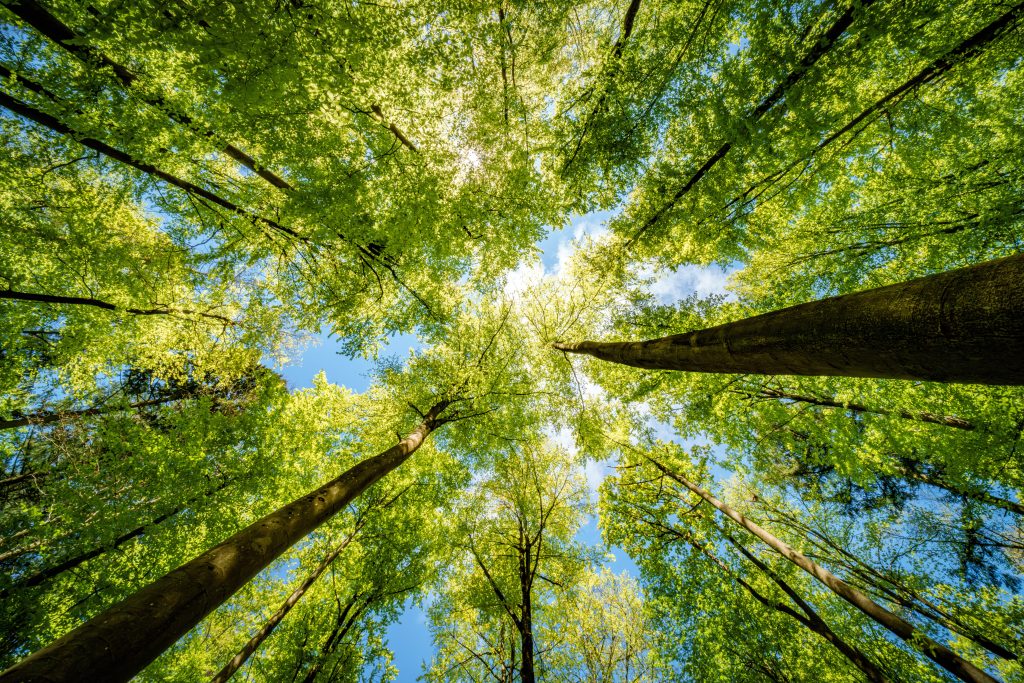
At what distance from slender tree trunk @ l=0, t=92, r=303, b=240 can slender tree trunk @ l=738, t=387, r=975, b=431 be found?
1207cm

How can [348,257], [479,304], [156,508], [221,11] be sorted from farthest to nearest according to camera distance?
[479,304], [156,508], [348,257], [221,11]

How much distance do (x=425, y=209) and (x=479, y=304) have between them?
4031 millimetres

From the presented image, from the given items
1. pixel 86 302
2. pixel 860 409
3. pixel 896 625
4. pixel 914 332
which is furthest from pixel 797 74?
pixel 86 302

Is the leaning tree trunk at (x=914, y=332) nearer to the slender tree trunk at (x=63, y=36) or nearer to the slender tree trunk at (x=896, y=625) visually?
the slender tree trunk at (x=896, y=625)

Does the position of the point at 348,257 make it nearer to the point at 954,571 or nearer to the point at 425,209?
the point at 425,209

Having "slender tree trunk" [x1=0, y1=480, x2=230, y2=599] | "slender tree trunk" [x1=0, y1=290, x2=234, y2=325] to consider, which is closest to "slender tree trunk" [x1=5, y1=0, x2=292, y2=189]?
"slender tree trunk" [x1=0, y1=290, x2=234, y2=325]

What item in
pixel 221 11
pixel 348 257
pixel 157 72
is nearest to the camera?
pixel 221 11

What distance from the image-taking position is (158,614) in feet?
5.98

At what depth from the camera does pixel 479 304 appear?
32.7 ft

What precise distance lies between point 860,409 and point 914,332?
10.3 m

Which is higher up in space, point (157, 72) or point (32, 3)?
point (32, 3)

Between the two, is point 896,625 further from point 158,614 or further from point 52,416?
point 52,416

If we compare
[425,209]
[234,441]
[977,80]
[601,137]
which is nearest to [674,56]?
[601,137]

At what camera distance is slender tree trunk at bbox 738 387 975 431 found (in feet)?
23.6
